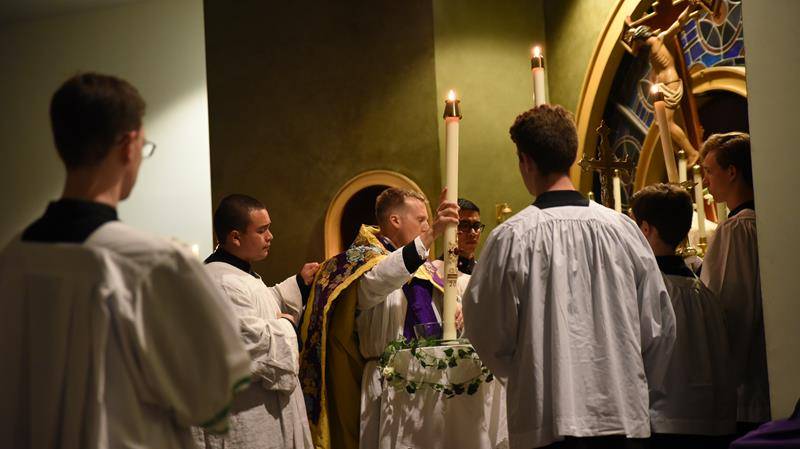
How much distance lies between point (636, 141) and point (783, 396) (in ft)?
13.9

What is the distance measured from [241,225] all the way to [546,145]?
1579 millimetres

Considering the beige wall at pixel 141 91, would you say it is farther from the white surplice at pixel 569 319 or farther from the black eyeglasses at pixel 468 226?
the white surplice at pixel 569 319

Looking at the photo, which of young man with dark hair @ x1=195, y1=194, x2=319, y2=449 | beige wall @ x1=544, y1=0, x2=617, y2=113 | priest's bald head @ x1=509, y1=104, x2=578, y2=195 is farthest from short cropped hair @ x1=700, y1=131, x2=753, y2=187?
beige wall @ x1=544, y1=0, x2=617, y2=113

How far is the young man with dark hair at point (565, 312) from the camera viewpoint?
2725 millimetres

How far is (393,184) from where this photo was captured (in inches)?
302

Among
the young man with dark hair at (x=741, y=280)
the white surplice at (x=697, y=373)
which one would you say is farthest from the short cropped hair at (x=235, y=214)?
the young man with dark hair at (x=741, y=280)

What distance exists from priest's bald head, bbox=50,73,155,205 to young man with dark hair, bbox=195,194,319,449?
1609 mm

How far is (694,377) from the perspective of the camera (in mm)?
3123

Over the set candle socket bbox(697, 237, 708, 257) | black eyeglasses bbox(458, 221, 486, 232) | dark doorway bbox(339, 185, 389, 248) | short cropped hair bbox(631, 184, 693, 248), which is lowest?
candle socket bbox(697, 237, 708, 257)

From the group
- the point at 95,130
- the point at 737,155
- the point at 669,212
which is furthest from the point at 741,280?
the point at 95,130

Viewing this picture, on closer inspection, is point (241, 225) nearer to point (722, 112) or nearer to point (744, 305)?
point (744, 305)

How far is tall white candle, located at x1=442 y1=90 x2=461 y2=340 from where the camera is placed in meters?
3.38

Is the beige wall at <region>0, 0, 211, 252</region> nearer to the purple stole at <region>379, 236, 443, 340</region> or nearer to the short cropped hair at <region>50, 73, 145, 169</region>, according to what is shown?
the purple stole at <region>379, 236, 443, 340</region>

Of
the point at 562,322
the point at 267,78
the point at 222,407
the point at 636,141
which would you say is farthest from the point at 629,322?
the point at 267,78
